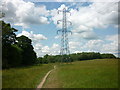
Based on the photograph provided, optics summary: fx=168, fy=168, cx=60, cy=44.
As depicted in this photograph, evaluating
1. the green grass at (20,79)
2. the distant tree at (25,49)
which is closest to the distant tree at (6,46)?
the distant tree at (25,49)

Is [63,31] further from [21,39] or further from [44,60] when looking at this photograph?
[44,60]

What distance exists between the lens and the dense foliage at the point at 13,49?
136ft

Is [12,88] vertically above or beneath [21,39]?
beneath

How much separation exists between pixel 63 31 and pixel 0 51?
17.0m

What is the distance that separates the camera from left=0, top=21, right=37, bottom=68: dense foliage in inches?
1637

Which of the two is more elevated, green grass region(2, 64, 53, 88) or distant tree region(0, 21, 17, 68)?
distant tree region(0, 21, 17, 68)

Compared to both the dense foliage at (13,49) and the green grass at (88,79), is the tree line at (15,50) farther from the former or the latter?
the green grass at (88,79)

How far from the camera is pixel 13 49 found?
1908 inches

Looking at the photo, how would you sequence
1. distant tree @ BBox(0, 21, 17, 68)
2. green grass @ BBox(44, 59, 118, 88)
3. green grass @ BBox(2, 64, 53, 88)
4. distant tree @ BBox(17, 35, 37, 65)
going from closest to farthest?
1. green grass @ BBox(44, 59, 118, 88)
2. green grass @ BBox(2, 64, 53, 88)
3. distant tree @ BBox(0, 21, 17, 68)
4. distant tree @ BBox(17, 35, 37, 65)

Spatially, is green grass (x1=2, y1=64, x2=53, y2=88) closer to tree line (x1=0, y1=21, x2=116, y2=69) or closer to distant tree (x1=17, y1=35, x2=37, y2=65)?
tree line (x1=0, y1=21, x2=116, y2=69)

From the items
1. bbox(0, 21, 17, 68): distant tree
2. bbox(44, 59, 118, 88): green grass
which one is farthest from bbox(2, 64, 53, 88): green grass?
bbox(0, 21, 17, 68): distant tree

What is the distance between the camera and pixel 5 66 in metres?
42.4

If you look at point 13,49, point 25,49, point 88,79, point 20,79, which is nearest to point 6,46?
point 13,49

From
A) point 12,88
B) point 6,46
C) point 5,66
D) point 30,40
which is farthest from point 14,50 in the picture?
point 12,88
